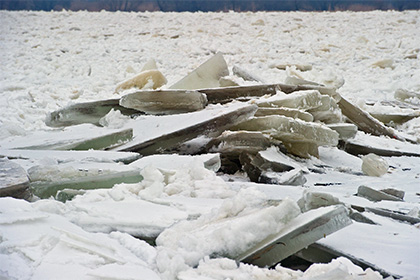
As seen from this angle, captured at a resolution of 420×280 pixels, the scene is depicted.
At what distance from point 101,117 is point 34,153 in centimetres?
75

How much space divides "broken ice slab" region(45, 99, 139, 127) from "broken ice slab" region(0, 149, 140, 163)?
68 centimetres

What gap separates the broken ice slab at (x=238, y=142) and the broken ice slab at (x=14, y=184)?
3.47ft

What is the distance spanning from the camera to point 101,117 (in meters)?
3.03

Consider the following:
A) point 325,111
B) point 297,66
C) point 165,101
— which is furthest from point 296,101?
point 297,66

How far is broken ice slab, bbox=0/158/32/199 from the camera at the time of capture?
1.50m

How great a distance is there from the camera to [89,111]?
9.88 ft

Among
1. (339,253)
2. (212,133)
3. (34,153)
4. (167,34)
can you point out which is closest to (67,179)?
(34,153)

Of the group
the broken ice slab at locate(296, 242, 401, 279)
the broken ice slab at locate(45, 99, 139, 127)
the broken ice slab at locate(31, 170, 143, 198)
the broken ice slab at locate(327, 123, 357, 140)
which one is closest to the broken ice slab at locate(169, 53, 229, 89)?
the broken ice slab at locate(45, 99, 139, 127)

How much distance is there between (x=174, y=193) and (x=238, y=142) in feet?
2.64

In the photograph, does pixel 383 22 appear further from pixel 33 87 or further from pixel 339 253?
pixel 339 253

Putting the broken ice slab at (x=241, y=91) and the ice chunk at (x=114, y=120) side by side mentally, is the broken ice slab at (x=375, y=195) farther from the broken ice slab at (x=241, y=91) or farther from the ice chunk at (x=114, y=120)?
the ice chunk at (x=114, y=120)

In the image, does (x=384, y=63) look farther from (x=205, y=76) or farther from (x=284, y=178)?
(x=284, y=178)

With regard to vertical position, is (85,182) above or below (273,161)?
above

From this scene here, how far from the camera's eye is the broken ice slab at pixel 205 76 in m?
3.82
